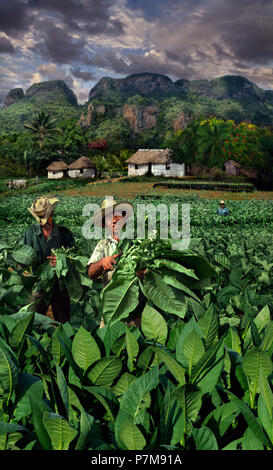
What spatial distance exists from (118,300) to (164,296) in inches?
8.8

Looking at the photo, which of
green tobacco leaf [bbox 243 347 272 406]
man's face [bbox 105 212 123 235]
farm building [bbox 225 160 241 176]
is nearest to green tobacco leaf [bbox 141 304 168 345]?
green tobacco leaf [bbox 243 347 272 406]

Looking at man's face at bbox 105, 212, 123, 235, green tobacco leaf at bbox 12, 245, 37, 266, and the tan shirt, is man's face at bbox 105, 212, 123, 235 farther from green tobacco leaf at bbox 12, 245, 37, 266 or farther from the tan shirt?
green tobacco leaf at bbox 12, 245, 37, 266

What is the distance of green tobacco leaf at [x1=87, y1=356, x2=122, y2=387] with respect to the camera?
3.76 ft

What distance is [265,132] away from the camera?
37.5 metres

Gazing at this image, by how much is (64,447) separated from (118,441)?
14 cm

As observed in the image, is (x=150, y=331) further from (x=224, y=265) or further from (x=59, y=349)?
(x=224, y=265)

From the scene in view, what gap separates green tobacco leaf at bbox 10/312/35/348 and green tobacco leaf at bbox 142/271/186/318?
58 cm

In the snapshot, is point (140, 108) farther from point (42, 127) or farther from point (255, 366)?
point (255, 366)

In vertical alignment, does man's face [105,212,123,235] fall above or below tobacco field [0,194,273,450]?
above

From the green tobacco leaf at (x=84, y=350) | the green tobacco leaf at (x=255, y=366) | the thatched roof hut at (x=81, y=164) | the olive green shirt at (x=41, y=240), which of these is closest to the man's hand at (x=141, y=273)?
the green tobacco leaf at (x=84, y=350)

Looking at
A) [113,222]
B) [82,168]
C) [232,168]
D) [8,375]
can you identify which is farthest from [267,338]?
[82,168]

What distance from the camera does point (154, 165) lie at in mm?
53688

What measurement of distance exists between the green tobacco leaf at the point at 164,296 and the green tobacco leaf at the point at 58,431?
837mm
